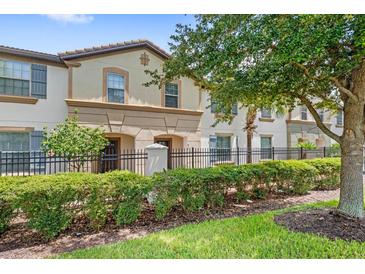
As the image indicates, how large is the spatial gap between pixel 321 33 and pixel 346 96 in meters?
2.25

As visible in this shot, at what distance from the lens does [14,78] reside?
11.0m

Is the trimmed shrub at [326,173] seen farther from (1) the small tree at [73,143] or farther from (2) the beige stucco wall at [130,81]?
(1) the small tree at [73,143]

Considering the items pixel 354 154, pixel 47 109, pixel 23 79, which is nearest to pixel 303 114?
pixel 354 154

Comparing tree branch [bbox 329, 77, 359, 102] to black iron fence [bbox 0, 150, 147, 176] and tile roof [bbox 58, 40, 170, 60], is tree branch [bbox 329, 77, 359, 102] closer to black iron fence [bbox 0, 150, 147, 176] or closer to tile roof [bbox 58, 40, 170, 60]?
black iron fence [bbox 0, 150, 147, 176]

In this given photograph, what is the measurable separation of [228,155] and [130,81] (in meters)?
7.27

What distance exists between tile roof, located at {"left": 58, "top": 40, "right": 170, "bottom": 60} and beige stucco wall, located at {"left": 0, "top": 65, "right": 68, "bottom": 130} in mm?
780

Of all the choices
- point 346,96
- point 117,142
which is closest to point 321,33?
point 346,96

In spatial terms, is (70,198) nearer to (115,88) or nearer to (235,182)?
(235,182)

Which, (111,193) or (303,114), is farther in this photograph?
(303,114)

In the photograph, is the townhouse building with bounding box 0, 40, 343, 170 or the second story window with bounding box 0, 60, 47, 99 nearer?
the second story window with bounding box 0, 60, 47, 99

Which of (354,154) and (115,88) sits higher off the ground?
(115,88)

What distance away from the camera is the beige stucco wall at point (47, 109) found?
10.9 meters

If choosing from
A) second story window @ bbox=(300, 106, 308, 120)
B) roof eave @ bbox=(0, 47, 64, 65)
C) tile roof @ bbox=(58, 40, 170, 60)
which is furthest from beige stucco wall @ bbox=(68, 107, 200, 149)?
second story window @ bbox=(300, 106, 308, 120)

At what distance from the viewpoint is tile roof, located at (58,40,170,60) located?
11883mm
